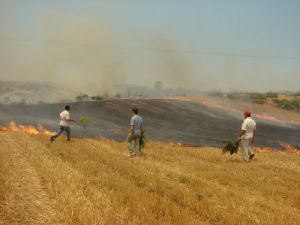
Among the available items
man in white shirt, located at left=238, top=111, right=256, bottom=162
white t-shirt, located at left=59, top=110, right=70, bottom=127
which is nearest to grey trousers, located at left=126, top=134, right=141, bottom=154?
man in white shirt, located at left=238, top=111, right=256, bottom=162

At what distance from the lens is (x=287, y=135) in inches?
1962

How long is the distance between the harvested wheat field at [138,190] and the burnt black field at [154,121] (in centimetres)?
1555

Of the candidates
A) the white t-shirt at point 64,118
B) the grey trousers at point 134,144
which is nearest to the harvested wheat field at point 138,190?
A: the grey trousers at point 134,144

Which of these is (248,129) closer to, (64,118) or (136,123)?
(136,123)

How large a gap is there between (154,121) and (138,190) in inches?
1403

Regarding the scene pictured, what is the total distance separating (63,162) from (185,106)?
47799 mm

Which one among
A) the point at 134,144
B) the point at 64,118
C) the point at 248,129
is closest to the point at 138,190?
the point at 134,144

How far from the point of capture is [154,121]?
47.8 metres

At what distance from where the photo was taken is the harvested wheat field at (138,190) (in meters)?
9.81

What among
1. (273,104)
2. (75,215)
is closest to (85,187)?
(75,215)

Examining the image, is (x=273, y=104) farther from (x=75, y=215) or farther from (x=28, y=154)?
(x=75, y=215)

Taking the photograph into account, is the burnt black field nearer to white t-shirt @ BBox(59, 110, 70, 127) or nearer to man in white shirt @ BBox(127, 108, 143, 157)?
white t-shirt @ BBox(59, 110, 70, 127)

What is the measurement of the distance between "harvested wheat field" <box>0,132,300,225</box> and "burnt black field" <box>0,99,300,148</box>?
15554 millimetres

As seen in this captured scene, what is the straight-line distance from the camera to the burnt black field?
36.9 metres
